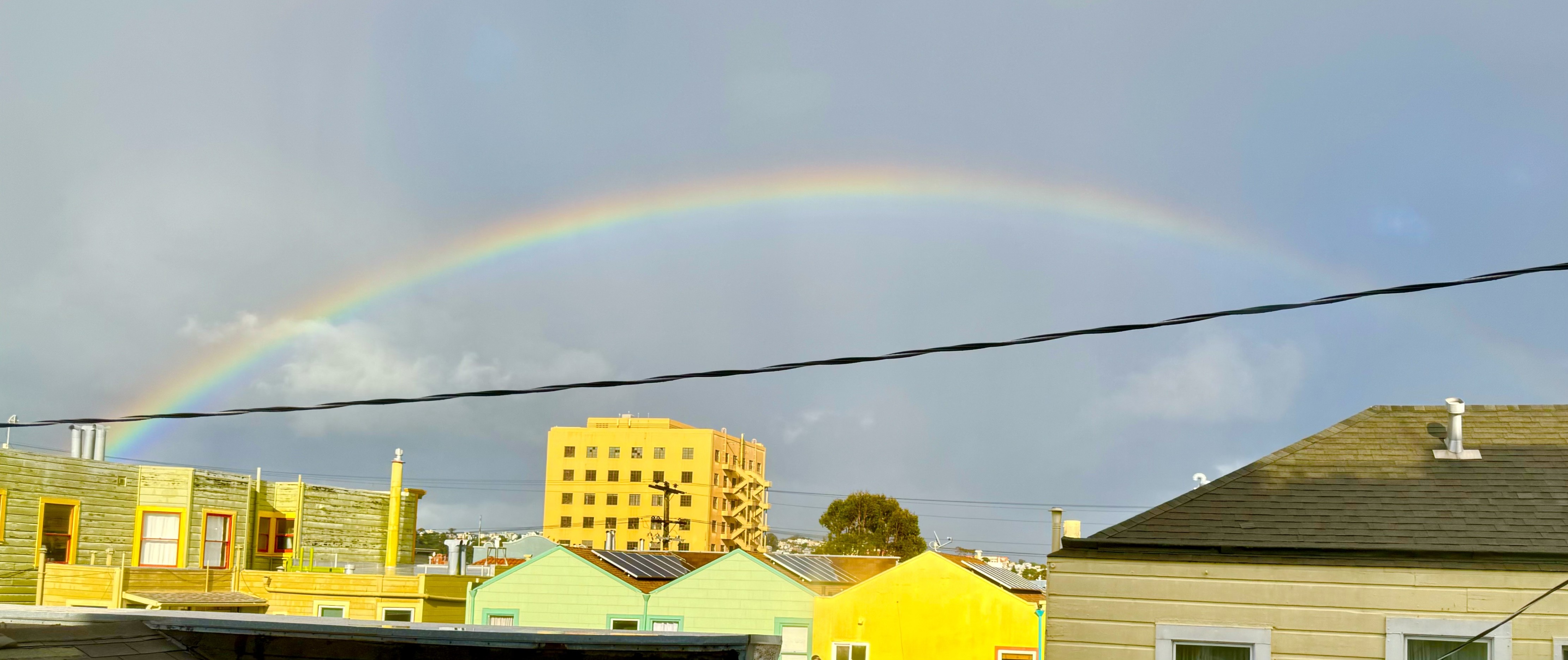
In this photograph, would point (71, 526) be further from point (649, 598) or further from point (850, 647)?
point (850, 647)

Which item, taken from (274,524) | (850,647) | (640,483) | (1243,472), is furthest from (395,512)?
(640,483)

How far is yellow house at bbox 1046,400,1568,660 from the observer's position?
15664 millimetres

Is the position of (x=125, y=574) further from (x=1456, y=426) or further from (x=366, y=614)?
(x=1456, y=426)

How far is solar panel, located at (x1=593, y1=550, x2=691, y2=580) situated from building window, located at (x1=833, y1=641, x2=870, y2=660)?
6761 millimetres

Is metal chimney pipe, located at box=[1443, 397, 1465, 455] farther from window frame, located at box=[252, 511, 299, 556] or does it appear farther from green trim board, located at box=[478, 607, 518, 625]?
window frame, located at box=[252, 511, 299, 556]

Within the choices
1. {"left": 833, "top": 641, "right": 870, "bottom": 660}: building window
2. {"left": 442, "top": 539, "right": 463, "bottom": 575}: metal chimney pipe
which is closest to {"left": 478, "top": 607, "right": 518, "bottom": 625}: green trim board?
{"left": 442, "top": 539, "right": 463, "bottom": 575}: metal chimney pipe

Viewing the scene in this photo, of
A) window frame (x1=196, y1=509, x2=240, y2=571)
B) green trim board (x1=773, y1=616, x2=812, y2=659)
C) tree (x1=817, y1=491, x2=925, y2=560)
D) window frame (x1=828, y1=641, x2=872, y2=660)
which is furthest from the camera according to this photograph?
tree (x1=817, y1=491, x2=925, y2=560)

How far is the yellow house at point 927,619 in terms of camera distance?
1268 inches

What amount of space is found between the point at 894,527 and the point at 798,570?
7201cm

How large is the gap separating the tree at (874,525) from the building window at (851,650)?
242 feet

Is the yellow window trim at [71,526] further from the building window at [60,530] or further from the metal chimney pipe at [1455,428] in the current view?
the metal chimney pipe at [1455,428]

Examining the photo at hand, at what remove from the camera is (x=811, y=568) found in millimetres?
38812

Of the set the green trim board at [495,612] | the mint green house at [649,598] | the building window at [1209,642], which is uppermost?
the building window at [1209,642]

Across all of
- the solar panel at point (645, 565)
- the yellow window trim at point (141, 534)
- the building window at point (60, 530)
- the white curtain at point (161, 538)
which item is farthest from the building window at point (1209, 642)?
the white curtain at point (161, 538)
